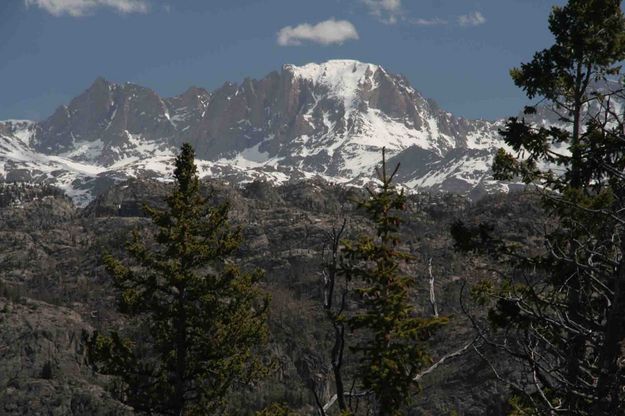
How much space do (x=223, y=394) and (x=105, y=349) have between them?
5906mm

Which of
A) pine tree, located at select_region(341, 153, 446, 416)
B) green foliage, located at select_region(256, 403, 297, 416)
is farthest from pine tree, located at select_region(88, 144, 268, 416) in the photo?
pine tree, located at select_region(341, 153, 446, 416)

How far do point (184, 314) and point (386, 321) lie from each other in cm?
1274

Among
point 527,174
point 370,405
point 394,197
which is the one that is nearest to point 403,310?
point 394,197

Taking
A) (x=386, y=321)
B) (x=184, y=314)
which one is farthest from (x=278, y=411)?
(x=386, y=321)

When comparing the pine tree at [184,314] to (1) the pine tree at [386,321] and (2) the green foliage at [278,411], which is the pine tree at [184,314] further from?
(1) the pine tree at [386,321]

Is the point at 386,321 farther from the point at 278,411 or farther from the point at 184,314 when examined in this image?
the point at 184,314

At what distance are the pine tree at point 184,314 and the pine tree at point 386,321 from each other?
11878 mm

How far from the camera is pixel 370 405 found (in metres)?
14.5

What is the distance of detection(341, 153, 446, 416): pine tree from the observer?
17.7 m

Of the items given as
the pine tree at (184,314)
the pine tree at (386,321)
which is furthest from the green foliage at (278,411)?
the pine tree at (386,321)

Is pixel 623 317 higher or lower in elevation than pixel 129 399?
higher

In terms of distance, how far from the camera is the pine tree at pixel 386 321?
58.0 feet

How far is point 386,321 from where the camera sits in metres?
18.0

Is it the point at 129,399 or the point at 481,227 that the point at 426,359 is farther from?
the point at 129,399
